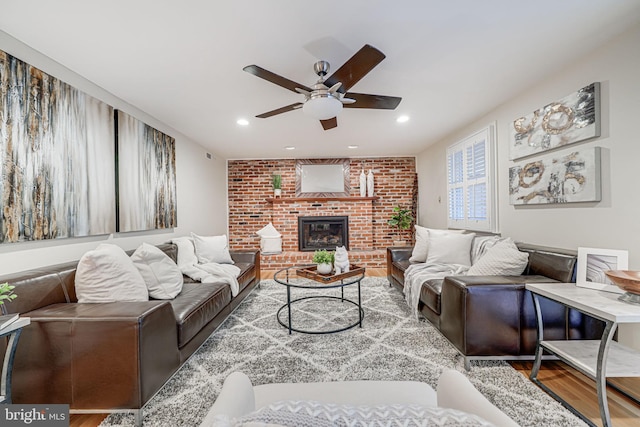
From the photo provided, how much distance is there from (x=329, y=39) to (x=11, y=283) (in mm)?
2316

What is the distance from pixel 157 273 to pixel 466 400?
2.22 metres

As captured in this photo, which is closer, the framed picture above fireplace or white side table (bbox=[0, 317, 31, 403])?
white side table (bbox=[0, 317, 31, 403])

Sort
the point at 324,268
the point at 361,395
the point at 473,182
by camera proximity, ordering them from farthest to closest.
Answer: the point at 473,182 < the point at 324,268 < the point at 361,395

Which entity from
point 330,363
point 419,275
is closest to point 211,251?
point 330,363

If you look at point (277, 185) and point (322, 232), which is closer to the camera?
point (277, 185)

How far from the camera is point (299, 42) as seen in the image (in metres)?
1.78

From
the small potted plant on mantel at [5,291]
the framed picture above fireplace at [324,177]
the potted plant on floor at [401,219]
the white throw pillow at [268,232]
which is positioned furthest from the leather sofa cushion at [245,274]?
the potted plant on floor at [401,219]

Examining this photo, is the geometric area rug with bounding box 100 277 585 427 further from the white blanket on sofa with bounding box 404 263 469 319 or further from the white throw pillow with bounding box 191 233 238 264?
the white throw pillow with bounding box 191 233 238 264

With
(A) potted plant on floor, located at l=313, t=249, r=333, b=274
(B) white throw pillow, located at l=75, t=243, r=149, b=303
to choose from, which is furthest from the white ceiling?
(A) potted plant on floor, located at l=313, t=249, r=333, b=274

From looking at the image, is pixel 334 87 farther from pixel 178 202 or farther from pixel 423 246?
pixel 178 202

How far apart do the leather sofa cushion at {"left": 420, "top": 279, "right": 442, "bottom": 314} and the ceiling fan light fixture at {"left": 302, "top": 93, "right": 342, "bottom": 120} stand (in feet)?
5.50

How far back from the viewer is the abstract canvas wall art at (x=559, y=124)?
1957mm

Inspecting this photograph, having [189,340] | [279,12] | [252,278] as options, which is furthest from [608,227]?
[252,278]

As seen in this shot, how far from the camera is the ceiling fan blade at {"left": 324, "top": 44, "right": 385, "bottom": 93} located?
1.52m
